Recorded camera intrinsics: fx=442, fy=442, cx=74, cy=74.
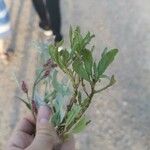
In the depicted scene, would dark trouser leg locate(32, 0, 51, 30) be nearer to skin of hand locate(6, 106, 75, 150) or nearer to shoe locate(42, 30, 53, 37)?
shoe locate(42, 30, 53, 37)

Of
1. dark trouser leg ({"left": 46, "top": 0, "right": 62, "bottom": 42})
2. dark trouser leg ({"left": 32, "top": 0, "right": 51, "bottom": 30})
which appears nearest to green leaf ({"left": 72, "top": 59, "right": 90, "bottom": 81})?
dark trouser leg ({"left": 46, "top": 0, "right": 62, "bottom": 42})

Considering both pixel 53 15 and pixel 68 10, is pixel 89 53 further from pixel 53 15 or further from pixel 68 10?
pixel 68 10

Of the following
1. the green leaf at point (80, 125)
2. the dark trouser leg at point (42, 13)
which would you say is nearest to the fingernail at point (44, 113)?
the green leaf at point (80, 125)

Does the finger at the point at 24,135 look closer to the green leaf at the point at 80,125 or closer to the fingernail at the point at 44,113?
the fingernail at the point at 44,113

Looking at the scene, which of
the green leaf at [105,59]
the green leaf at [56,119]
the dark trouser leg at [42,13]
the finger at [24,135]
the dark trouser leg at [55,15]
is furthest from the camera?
the dark trouser leg at [42,13]

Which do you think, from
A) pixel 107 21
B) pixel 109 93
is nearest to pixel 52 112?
pixel 109 93
